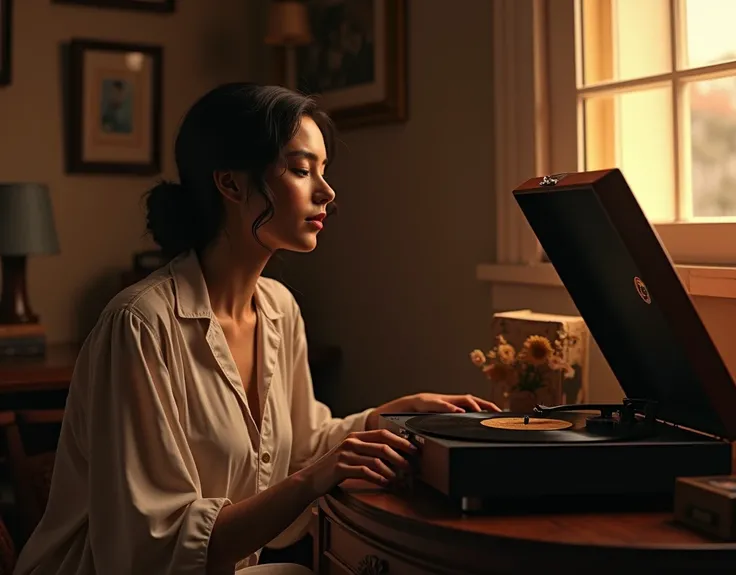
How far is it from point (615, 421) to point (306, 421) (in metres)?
0.85

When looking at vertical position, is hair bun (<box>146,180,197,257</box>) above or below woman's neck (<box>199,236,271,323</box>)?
above

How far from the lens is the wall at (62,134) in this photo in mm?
3561

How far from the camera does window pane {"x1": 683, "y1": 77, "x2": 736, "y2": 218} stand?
2.15 metres

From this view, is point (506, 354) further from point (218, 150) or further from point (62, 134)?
point (62, 134)

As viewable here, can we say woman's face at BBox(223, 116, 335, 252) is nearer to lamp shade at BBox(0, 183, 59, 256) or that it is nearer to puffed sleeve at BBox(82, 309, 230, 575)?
puffed sleeve at BBox(82, 309, 230, 575)

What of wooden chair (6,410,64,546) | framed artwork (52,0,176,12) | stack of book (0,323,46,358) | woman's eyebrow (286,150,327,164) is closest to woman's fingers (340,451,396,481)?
woman's eyebrow (286,150,327,164)

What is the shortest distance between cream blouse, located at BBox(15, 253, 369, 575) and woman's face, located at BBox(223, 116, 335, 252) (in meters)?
0.17

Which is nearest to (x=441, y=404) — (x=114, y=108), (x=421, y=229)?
(x=421, y=229)

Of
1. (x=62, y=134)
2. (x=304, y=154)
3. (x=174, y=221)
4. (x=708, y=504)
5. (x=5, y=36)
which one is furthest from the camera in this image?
(x=62, y=134)

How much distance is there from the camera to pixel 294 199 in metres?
1.87

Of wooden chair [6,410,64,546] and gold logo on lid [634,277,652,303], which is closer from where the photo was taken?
gold logo on lid [634,277,652,303]

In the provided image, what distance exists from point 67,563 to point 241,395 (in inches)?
16.5

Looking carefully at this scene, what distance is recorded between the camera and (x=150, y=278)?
6.29 ft

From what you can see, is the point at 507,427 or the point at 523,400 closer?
the point at 507,427
